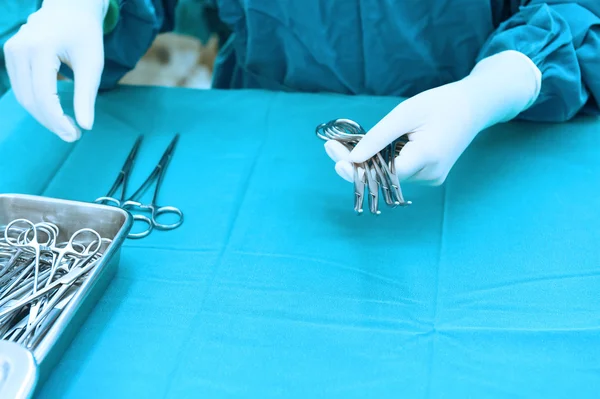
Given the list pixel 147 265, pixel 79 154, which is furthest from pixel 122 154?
pixel 147 265

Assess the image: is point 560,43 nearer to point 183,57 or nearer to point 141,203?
point 141,203

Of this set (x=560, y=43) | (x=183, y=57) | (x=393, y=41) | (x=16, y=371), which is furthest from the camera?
(x=183, y=57)

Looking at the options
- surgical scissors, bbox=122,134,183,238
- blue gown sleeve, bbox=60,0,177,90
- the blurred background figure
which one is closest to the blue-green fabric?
surgical scissors, bbox=122,134,183,238

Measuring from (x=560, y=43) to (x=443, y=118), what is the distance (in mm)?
261

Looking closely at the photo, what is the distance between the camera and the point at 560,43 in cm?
95

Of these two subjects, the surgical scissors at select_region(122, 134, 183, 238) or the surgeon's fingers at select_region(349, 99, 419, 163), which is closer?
the surgeon's fingers at select_region(349, 99, 419, 163)

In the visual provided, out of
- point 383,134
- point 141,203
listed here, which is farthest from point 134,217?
point 383,134

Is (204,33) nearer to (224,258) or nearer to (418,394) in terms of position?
(224,258)

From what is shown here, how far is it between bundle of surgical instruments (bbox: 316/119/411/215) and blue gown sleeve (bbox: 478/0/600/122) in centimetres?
26

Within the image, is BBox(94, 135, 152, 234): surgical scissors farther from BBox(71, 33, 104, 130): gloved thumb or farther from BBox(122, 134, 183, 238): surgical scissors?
BBox(71, 33, 104, 130): gloved thumb

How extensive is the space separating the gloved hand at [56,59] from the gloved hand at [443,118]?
41 cm

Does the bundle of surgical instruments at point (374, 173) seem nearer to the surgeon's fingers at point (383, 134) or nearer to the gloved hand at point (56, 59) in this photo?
the surgeon's fingers at point (383, 134)

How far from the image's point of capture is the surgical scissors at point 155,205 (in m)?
0.95

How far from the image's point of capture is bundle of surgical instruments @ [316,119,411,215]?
0.81 m
